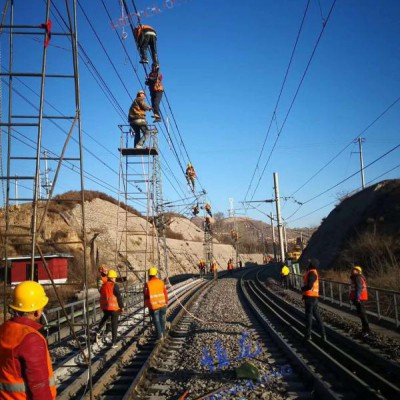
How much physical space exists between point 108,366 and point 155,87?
7.08 metres

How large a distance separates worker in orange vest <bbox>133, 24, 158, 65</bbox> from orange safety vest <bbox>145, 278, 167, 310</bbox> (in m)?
5.53

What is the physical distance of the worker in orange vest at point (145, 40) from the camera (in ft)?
27.6

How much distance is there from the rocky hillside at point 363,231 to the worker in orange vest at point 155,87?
1730cm

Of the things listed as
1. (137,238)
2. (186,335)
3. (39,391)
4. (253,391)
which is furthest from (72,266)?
(39,391)

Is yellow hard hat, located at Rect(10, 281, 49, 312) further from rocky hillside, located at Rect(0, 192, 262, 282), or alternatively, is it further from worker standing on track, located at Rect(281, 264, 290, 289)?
worker standing on track, located at Rect(281, 264, 290, 289)

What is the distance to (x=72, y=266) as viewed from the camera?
32688mm

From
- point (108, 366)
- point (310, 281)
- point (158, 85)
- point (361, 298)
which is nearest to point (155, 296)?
point (108, 366)

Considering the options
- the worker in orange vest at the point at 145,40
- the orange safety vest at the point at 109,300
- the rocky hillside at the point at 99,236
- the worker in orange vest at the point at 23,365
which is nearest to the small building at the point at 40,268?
the rocky hillside at the point at 99,236

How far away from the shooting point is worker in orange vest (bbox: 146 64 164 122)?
9625 millimetres

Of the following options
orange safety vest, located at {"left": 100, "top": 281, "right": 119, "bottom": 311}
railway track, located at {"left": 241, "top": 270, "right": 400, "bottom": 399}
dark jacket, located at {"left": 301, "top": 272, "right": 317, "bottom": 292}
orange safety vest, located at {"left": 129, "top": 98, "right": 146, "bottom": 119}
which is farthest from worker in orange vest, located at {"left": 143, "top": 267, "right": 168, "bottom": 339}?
orange safety vest, located at {"left": 129, "top": 98, "right": 146, "bottom": 119}

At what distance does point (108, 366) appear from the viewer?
7871mm

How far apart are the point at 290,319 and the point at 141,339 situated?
5.68 metres

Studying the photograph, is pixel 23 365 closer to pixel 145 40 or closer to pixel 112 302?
pixel 112 302

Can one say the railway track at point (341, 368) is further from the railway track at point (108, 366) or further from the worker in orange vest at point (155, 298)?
the railway track at point (108, 366)
